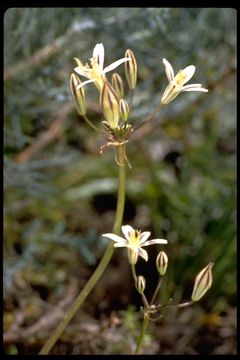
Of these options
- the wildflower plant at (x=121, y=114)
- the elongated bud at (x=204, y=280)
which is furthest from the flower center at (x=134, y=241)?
the elongated bud at (x=204, y=280)

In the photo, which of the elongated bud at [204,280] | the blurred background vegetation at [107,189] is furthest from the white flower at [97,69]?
the blurred background vegetation at [107,189]

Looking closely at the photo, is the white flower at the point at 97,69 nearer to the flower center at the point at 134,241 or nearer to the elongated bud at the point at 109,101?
the elongated bud at the point at 109,101

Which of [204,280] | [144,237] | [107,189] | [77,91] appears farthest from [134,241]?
[107,189]

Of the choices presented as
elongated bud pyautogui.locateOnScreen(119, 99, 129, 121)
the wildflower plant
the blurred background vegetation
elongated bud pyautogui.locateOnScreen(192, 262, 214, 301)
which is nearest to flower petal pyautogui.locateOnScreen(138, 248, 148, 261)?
the wildflower plant

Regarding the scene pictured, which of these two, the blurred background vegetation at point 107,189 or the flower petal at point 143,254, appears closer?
the flower petal at point 143,254

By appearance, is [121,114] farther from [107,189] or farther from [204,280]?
[107,189]

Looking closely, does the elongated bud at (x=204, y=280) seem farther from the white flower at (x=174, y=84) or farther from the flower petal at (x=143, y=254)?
the white flower at (x=174, y=84)

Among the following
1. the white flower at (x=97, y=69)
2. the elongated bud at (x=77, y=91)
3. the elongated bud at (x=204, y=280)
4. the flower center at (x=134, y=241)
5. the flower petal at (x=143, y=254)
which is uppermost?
the white flower at (x=97, y=69)

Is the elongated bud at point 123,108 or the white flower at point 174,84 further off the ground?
the white flower at point 174,84

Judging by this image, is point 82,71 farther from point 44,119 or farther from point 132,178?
point 132,178

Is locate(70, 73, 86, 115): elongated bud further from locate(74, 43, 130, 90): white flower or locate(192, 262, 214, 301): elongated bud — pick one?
locate(192, 262, 214, 301): elongated bud
